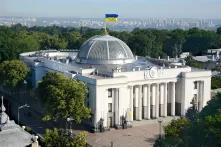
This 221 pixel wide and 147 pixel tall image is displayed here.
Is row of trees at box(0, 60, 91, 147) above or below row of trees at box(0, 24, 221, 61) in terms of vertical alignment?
below

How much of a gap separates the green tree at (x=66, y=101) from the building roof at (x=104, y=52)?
9973mm

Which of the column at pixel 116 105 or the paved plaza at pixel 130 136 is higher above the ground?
the column at pixel 116 105

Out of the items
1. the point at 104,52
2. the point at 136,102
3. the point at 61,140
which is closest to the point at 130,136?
the point at 136,102

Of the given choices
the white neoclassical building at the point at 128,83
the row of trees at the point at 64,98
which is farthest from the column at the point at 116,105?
the row of trees at the point at 64,98

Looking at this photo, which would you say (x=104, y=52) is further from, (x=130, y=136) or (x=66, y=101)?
(x=130, y=136)

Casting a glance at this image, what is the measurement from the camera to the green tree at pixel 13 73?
73.6m

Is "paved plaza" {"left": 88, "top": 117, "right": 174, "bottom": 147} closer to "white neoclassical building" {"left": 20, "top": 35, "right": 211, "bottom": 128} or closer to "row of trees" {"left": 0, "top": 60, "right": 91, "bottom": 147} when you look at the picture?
"white neoclassical building" {"left": 20, "top": 35, "right": 211, "bottom": 128}

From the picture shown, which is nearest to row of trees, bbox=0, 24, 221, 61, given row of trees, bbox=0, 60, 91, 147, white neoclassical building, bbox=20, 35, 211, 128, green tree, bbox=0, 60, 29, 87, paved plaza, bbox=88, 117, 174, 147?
green tree, bbox=0, 60, 29, 87

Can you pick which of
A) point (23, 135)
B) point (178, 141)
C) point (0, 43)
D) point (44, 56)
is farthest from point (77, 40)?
point (23, 135)

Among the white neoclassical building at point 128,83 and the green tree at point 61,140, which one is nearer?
the green tree at point 61,140

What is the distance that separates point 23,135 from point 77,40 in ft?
318

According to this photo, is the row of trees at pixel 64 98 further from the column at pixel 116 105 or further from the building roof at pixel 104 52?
the building roof at pixel 104 52

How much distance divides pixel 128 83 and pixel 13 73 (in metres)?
20.7

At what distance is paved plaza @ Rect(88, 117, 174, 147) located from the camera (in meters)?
52.7
